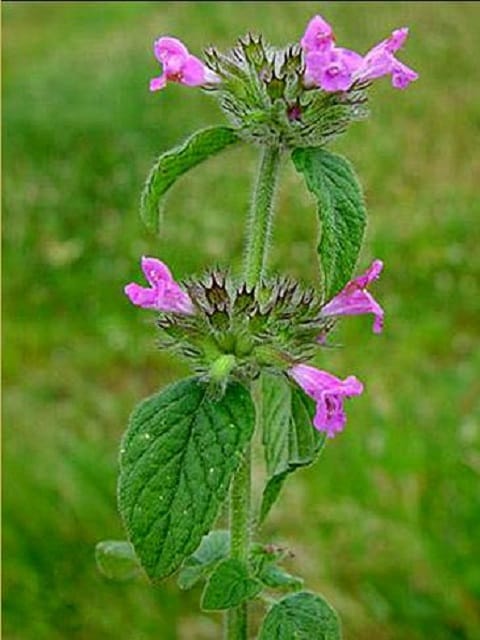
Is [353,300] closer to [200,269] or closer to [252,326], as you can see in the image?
[252,326]

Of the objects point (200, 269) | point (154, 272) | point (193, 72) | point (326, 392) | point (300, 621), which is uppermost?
point (200, 269)

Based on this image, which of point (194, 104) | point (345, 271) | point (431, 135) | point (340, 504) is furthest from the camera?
point (194, 104)

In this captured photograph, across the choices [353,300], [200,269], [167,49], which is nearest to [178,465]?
[353,300]

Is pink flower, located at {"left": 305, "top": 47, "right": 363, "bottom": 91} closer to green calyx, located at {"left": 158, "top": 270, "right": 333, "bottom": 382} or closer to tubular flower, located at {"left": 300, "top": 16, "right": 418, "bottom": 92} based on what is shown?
tubular flower, located at {"left": 300, "top": 16, "right": 418, "bottom": 92}

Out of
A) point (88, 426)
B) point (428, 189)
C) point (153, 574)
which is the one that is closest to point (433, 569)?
point (88, 426)

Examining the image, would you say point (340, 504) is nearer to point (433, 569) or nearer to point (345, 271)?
point (433, 569)

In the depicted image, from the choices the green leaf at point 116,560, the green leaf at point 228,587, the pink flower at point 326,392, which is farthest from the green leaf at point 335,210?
the green leaf at point 116,560

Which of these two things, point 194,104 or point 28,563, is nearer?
point 28,563
